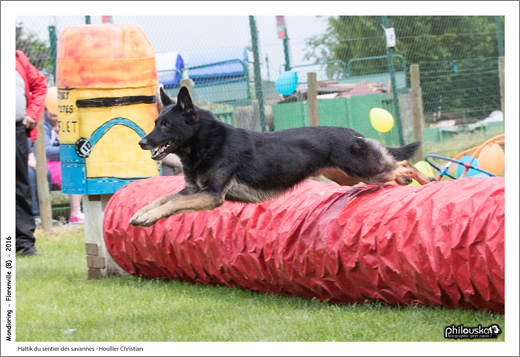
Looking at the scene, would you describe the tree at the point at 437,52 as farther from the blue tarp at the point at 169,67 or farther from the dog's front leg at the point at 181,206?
the dog's front leg at the point at 181,206

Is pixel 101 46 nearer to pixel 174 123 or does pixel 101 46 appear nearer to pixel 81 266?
pixel 174 123

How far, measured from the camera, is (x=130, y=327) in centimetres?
402

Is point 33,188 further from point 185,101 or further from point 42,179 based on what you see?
point 185,101

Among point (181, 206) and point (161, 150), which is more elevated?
point (161, 150)

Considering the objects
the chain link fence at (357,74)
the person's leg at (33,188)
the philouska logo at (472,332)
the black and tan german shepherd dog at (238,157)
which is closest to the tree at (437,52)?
the chain link fence at (357,74)

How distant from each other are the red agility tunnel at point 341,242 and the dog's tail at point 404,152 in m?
0.39

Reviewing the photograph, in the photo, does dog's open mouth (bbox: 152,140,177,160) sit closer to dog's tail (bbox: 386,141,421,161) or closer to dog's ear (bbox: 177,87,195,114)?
dog's ear (bbox: 177,87,195,114)

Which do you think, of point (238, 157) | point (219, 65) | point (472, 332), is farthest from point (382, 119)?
point (472, 332)

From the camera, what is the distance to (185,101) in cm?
389

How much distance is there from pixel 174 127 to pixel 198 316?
147cm

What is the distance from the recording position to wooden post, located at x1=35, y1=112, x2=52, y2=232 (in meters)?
8.30

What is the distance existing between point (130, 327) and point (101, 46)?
113 inches

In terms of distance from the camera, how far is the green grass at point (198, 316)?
11.8ft

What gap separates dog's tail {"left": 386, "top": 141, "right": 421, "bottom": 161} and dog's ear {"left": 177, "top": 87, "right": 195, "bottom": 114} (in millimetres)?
1722
